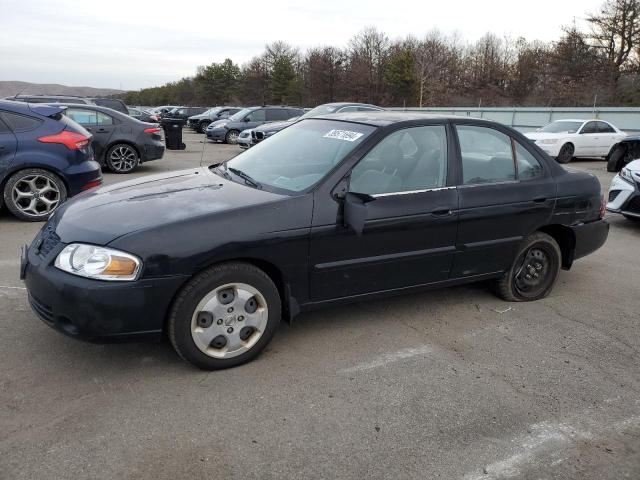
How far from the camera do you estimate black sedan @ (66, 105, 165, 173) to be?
11.1m

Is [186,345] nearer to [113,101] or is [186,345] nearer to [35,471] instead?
[35,471]

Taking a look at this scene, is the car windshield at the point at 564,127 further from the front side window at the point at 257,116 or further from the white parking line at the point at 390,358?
the white parking line at the point at 390,358

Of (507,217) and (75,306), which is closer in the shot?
(75,306)

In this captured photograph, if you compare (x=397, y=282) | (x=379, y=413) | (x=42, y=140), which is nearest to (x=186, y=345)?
(x=379, y=413)

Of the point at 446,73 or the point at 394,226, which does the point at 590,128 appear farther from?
the point at 446,73

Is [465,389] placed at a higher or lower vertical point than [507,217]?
lower

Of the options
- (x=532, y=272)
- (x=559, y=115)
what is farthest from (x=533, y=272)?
(x=559, y=115)

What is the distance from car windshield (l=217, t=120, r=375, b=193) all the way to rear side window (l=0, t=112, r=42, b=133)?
13.1ft

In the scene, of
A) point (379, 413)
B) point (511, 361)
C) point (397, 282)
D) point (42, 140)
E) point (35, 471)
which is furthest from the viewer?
point (42, 140)

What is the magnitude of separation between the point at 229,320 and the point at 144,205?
35.6 inches

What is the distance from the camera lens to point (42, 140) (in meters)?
6.95

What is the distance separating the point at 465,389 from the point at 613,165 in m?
13.7

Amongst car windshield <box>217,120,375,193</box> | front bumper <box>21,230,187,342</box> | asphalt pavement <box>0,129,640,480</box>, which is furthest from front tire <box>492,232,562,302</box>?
front bumper <box>21,230,187,342</box>

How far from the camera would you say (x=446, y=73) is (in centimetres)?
6088
